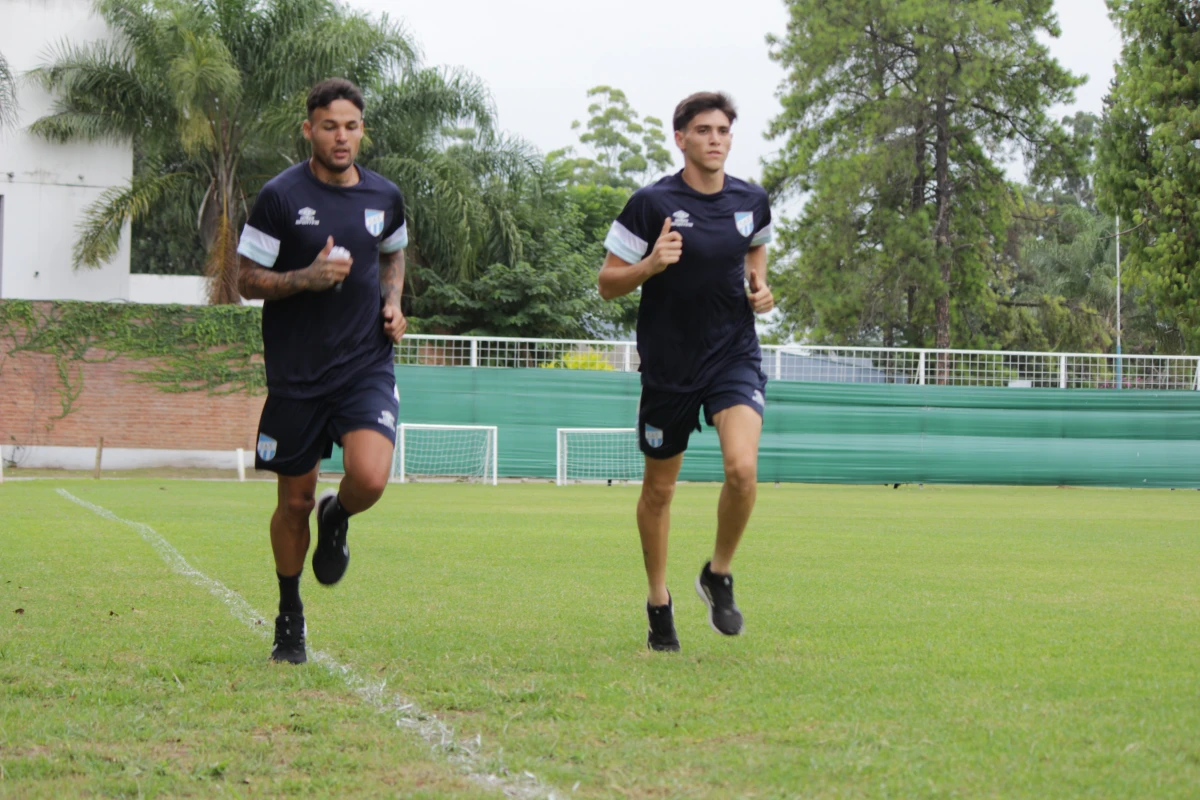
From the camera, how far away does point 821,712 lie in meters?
4.15

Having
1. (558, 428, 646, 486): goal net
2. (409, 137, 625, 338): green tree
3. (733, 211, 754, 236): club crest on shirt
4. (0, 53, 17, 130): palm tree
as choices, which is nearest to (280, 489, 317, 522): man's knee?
(733, 211, 754, 236): club crest on shirt

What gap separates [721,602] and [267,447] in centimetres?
190

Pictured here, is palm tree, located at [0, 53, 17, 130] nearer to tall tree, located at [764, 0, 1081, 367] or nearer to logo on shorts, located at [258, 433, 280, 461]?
tall tree, located at [764, 0, 1081, 367]

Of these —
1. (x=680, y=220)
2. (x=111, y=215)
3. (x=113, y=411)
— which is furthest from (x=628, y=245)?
(x=111, y=215)

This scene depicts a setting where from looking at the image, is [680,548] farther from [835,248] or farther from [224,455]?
[835,248]

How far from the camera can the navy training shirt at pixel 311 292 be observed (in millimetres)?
5180

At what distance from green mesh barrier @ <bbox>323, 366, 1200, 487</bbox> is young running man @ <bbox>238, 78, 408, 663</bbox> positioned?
18.6 m

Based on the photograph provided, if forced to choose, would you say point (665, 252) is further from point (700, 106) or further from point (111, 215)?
point (111, 215)

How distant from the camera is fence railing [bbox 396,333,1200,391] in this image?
24.2 m

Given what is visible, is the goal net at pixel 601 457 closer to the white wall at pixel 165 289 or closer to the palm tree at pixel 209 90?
the palm tree at pixel 209 90

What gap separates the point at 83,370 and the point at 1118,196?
2256cm

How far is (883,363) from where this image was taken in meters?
24.8

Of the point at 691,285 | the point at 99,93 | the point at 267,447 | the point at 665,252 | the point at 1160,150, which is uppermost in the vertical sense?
the point at 99,93

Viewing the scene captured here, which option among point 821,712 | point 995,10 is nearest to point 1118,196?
point 995,10
